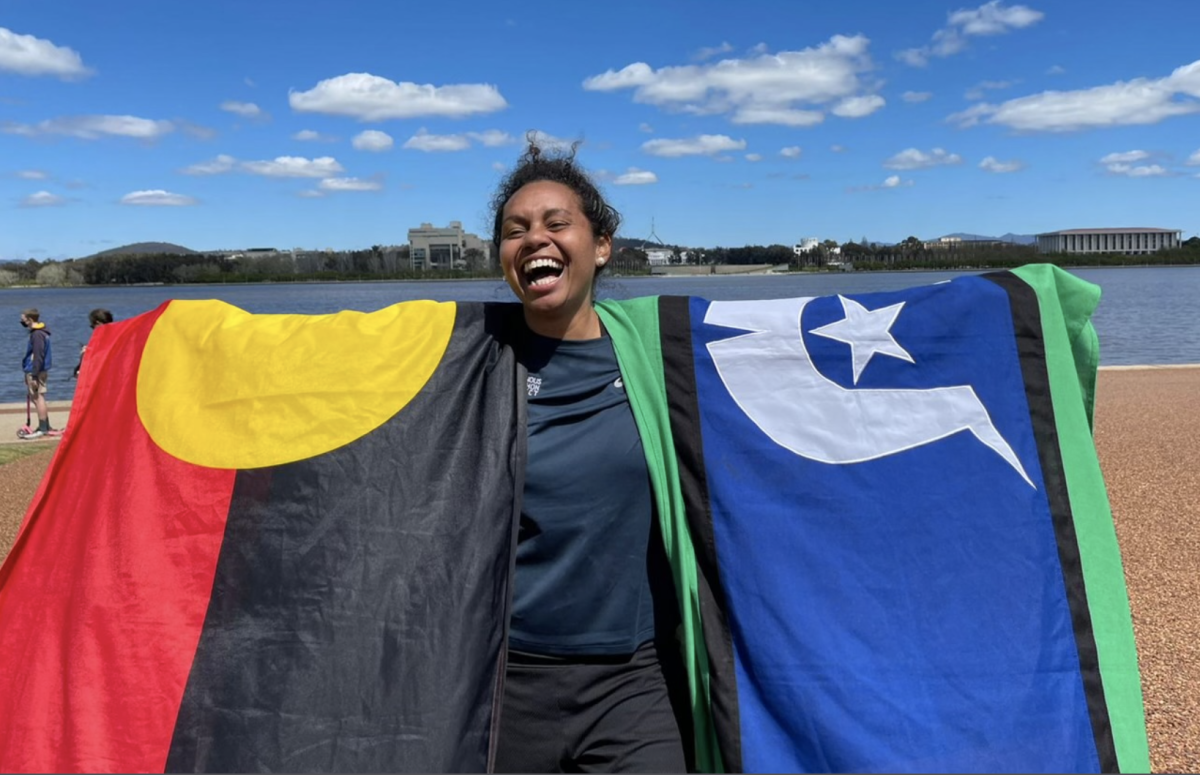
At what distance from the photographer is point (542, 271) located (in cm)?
303

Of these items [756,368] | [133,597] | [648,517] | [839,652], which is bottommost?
[839,652]

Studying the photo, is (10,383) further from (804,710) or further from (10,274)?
(10,274)

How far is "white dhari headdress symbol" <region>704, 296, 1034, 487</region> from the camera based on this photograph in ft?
10.3

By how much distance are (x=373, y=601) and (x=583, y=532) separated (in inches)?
26.0

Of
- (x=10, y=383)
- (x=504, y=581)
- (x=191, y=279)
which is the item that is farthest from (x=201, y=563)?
(x=191, y=279)

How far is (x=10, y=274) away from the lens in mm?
190500

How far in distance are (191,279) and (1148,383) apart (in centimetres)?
12659

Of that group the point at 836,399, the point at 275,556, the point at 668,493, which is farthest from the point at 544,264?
the point at 275,556

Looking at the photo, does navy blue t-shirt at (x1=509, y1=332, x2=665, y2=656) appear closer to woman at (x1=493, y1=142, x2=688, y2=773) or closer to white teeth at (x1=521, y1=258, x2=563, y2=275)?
woman at (x1=493, y1=142, x2=688, y2=773)

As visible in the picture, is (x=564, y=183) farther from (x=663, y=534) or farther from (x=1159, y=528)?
(x=1159, y=528)

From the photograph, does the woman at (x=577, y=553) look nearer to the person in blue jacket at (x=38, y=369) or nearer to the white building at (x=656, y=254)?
the white building at (x=656, y=254)

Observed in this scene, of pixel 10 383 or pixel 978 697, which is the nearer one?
pixel 978 697

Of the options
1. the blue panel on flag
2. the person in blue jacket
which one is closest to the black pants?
the blue panel on flag

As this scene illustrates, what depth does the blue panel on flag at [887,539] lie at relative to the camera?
9.21 ft
